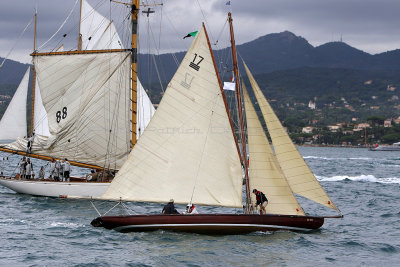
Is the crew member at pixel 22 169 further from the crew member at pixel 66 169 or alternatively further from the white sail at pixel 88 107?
the crew member at pixel 66 169

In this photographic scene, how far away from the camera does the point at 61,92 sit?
4422 centimetres

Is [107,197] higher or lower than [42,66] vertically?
lower

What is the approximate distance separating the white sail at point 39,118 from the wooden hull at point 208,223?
1919cm

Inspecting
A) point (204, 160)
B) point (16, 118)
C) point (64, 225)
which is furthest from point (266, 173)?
point (16, 118)

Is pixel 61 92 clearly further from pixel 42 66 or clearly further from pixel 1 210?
pixel 1 210

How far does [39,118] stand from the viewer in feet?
151

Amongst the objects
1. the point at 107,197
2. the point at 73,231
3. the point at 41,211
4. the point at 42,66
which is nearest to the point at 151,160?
the point at 107,197

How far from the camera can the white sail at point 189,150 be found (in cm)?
2753

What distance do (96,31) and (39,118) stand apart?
10.0m

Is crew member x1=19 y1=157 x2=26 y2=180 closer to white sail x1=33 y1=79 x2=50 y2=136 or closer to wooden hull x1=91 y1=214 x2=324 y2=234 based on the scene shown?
white sail x1=33 y1=79 x2=50 y2=136

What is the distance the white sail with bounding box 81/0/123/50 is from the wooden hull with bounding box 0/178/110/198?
40.1ft

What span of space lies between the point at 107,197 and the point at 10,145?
808 inches

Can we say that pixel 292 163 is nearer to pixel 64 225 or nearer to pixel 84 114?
pixel 64 225

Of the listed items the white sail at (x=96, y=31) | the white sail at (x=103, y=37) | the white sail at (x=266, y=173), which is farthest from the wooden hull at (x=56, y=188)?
the white sail at (x=266, y=173)
